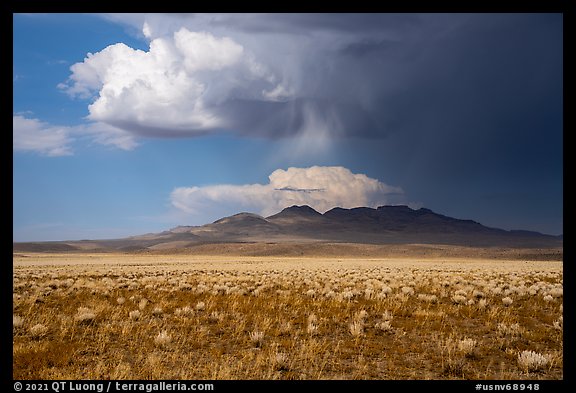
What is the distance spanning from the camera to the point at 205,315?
14.3 metres

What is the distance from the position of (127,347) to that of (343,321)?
673 centimetres

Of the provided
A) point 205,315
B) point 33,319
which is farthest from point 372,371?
point 33,319
